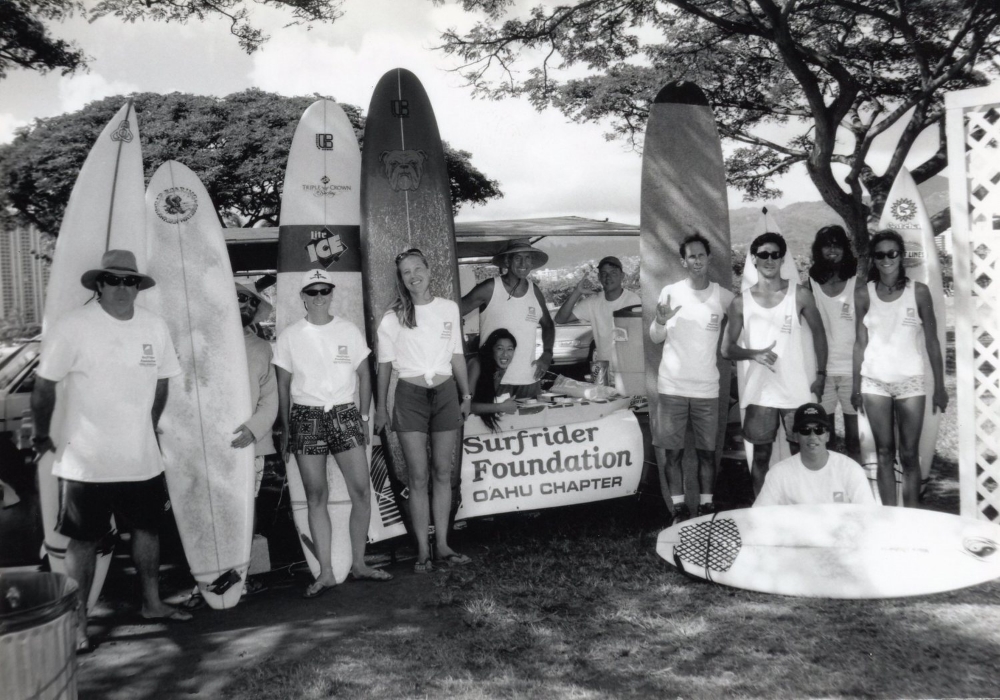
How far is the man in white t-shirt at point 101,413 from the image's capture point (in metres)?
2.84

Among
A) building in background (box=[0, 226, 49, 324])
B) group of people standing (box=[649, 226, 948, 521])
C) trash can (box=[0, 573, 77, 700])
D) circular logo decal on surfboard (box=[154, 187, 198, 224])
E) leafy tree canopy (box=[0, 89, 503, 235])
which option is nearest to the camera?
trash can (box=[0, 573, 77, 700])

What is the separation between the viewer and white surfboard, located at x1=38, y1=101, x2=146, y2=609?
3.26 meters

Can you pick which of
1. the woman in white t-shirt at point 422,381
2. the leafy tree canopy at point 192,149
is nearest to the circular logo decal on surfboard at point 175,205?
the woman in white t-shirt at point 422,381

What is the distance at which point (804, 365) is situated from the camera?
3.71 metres

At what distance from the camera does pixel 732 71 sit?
10.9 metres

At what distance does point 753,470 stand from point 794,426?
0.60m

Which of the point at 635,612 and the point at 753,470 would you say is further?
the point at 753,470

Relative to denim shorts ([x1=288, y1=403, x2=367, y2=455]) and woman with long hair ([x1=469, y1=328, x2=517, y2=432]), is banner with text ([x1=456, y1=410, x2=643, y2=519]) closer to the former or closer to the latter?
woman with long hair ([x1=469, y1=328, x2=517, y2=432])

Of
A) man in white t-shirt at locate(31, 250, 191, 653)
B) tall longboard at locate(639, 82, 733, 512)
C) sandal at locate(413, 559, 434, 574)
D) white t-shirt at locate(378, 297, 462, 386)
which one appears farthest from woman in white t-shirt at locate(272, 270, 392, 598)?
tall longboard at locate(639, 82, 733, 512)

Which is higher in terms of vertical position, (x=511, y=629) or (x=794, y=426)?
(x=794, y=426)

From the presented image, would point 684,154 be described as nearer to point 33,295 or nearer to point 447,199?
point 447,199

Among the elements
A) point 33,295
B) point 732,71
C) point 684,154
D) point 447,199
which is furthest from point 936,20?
point 33,295

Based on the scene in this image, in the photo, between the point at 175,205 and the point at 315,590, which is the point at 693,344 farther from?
the point at 175,205

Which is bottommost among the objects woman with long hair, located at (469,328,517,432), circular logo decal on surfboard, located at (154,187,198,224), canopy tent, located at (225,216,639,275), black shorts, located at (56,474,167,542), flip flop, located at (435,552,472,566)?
flip flop, located at (435,552,472,566)
